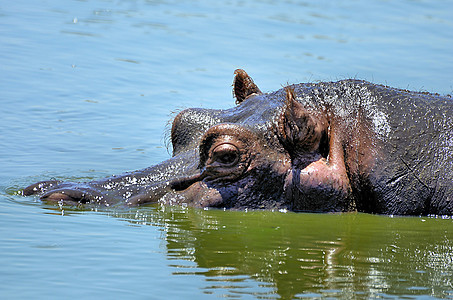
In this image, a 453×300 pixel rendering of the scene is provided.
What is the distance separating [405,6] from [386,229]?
15.3 meters

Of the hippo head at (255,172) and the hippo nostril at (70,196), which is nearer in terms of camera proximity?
the hippo head at (255,172)

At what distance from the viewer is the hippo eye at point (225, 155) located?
321 inches

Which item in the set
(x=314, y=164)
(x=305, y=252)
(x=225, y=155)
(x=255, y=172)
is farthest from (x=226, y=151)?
(x=305, y=252)

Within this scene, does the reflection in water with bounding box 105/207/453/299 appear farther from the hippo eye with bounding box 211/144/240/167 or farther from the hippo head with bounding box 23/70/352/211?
the hippo eye with bounding box 211/144/240/167

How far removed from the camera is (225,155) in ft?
27.0

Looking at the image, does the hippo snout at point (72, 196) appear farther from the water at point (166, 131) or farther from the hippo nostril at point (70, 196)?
the water at point (166, 131)

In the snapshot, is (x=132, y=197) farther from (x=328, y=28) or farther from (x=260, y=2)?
(x=260, y=2)

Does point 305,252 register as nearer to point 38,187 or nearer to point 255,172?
point 255,172

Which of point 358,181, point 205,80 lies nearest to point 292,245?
point 358,181

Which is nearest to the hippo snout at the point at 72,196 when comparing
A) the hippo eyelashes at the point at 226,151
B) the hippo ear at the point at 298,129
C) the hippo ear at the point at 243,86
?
the hippo eyelashes at the point at 226,151

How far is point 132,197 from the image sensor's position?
8406mm

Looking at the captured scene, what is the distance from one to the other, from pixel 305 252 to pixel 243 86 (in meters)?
2.80

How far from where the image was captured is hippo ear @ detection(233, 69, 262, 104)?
9.40m

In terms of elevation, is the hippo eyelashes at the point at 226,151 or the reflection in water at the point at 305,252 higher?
the hippo eyelashes at the point at 226,151
